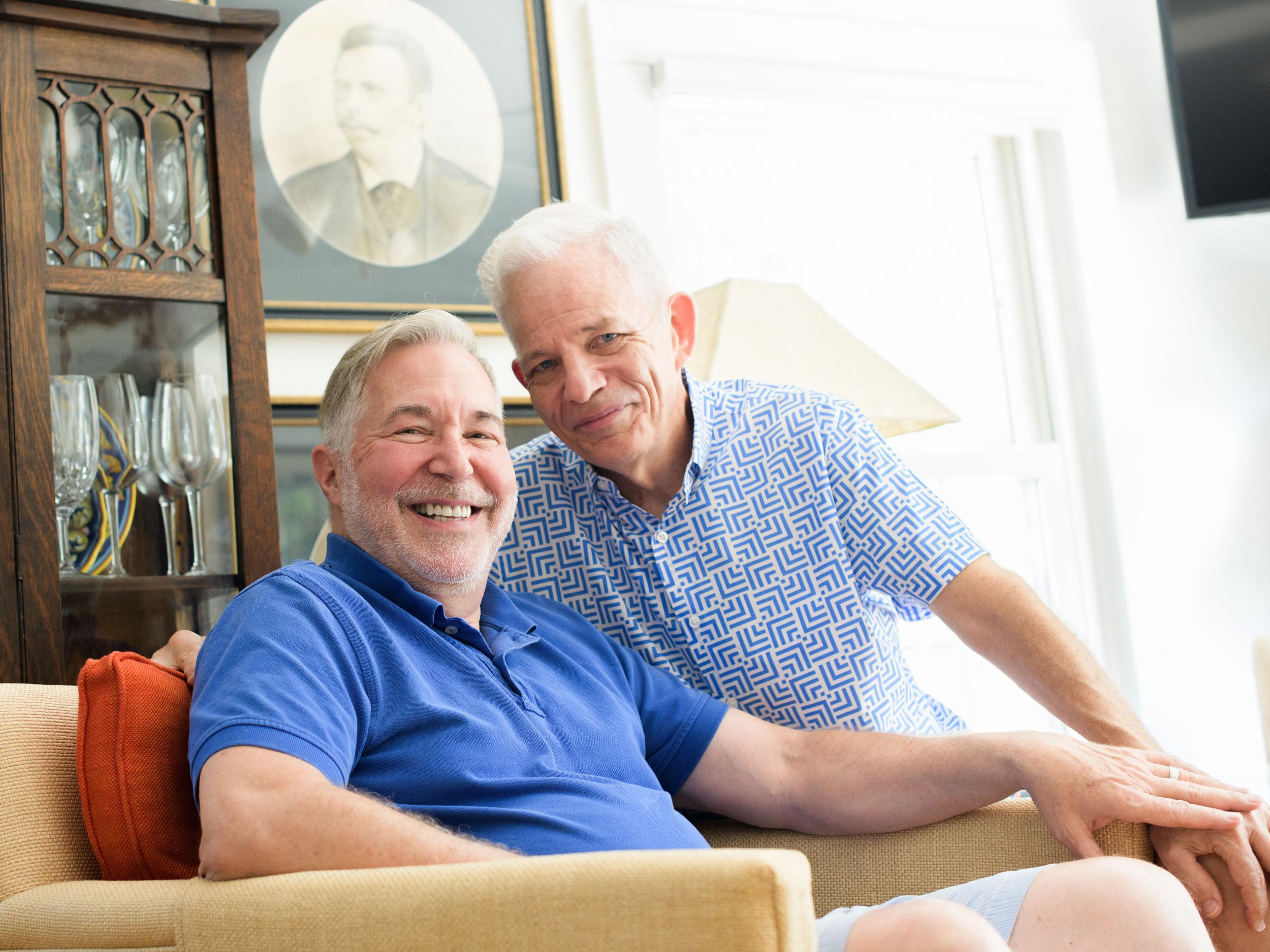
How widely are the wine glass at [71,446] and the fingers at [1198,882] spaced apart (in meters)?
1.54

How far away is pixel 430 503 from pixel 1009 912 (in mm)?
784

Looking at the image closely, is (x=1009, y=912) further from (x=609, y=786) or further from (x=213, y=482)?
(x=213, y=482)

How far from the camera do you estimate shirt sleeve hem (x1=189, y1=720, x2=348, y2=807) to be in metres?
1.02

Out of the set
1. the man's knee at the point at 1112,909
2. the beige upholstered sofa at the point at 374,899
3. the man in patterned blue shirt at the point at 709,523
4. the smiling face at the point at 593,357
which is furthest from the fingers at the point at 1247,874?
the smiling face at the point at 593,357

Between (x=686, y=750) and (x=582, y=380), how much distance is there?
20.4 inches

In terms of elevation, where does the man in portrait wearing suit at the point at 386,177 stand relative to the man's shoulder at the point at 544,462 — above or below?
above

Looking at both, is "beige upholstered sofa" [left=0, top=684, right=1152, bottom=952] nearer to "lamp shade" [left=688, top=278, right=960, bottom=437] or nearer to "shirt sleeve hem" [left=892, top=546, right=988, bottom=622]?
"shirt sleeve hem" [left=892, top=546, right=988, bottom=622]

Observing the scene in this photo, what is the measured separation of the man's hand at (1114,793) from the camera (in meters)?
1.22

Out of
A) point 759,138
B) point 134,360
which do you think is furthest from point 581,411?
point 759,138

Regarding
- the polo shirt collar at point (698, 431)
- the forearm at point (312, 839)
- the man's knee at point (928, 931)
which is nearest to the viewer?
the man's knee at point (928, 931)

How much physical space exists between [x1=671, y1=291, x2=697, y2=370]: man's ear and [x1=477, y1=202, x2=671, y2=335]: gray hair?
0.23 ft

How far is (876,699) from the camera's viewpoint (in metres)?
1.64

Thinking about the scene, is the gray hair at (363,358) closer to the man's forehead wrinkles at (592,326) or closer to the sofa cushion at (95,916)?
the man's forehead wrinkles at (592,326)

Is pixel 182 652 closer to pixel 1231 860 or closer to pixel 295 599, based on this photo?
pixel 295 599
